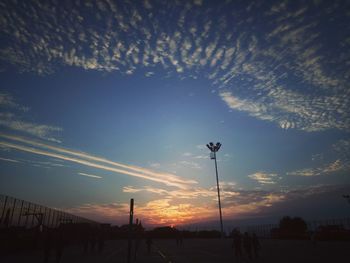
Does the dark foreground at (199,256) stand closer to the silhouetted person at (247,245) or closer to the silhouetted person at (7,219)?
the silhouetted person at (247,245)

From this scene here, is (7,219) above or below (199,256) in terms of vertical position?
above

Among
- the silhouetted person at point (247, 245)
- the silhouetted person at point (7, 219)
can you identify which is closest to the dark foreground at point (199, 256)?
the silhouetted person at point (247, 245)

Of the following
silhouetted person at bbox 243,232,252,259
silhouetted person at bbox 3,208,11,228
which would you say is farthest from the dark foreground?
silhouetted person at bbox 3,208,11,228

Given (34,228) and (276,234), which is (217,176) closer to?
(276,234)

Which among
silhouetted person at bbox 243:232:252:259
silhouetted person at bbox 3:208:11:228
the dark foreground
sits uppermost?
silhouetted person at bbox 3:208:11:228

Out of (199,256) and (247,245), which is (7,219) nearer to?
(199,256)

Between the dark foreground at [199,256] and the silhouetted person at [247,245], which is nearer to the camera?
the dark foreground at [199,256]

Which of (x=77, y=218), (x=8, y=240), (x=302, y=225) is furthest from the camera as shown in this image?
(x=302, y=225)

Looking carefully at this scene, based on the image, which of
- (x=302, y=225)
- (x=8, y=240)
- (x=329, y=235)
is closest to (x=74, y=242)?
(x=8, y=240)

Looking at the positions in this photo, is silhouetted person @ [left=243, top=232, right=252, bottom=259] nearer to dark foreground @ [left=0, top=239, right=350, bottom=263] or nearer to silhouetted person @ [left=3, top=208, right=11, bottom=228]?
dark foreground @ [left=0, top=239, right=350, bottom=263]

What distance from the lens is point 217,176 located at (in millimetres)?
49906

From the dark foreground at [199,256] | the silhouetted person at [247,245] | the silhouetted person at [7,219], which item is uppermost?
the silhouetted person at [7,219]

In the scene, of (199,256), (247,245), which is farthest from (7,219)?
(247,245)

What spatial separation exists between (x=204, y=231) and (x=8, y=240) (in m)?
74.7
